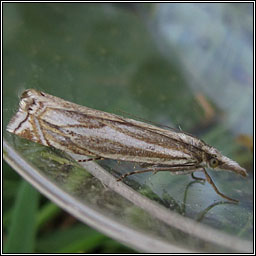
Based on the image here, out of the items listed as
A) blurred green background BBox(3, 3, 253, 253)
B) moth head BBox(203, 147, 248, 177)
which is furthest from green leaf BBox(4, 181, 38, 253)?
moth head BBox(203, 147, 248, 177)

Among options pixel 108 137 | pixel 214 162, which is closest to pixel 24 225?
pixel 108 137

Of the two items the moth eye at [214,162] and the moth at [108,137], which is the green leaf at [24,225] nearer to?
the moth at [108,137]

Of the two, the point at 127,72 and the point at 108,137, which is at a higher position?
the point at 127,72

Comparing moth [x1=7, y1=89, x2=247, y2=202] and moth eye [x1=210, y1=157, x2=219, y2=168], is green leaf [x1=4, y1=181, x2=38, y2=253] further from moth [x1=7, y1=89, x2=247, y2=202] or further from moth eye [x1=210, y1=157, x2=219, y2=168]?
moth eye [x1=210, y1=157, x2=219, y2=168]

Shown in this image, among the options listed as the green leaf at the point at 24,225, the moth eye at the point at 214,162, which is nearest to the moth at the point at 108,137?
the moth eye at the point at 214,162

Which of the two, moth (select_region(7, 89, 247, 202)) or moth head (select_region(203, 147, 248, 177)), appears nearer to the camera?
moth (select_region(7, 89, 247, 202))

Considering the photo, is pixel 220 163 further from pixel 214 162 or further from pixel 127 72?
pixel 127 72
